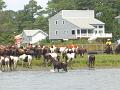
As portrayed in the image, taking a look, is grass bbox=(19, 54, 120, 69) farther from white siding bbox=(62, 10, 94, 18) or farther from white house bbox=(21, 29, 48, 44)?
white house bbox=(21, 29, 48, 44)

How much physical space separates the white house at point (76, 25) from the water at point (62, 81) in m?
73.7

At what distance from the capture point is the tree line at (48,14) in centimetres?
12719

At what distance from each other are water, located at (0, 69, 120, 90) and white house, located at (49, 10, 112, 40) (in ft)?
242

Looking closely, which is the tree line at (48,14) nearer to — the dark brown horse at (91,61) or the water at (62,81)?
the dark brown horse at (91,61)

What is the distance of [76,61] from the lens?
194 feet

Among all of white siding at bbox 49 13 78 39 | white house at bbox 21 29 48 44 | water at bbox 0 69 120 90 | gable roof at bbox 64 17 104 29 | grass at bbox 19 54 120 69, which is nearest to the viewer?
water at bbox 0 69 120 90

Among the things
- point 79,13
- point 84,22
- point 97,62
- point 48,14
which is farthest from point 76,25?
point 97,62

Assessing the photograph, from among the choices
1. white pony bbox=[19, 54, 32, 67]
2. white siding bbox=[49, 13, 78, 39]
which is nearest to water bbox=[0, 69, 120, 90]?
white pony bbox=[19, 54, 32, 67]

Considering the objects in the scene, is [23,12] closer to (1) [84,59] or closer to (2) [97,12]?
(2) [97,12]

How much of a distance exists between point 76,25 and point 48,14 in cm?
3846

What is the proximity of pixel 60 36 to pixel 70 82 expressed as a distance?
8833 centimetres

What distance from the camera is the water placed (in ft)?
127

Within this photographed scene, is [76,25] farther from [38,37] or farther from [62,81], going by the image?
[62,81]

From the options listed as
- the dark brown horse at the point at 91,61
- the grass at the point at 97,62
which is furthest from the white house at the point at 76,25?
the dark brown horse at the point at 91,61
